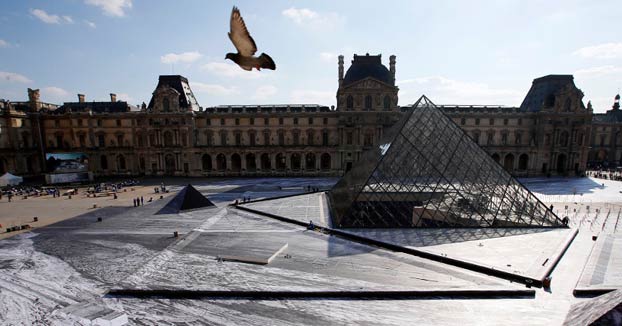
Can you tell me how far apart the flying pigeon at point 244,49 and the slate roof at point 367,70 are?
37742 millimetres

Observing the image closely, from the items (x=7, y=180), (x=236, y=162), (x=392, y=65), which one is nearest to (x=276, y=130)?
(x=236, y=162)

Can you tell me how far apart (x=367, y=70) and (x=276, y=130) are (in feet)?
52.6

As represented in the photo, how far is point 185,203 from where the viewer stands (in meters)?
22.3


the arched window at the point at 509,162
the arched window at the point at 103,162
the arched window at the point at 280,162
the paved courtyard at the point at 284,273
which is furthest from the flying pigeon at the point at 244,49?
the arched window at the point at 509,162

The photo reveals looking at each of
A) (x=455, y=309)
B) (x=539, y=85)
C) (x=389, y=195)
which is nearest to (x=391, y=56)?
(x=539, y=85)

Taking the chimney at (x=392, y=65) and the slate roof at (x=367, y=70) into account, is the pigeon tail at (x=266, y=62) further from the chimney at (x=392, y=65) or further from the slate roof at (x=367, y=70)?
the chimney at (x=392, y=65)

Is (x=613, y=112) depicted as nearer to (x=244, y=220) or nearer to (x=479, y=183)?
(x=479, y=183)

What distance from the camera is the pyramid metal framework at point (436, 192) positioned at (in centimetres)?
1722

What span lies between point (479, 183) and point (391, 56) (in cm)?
2787

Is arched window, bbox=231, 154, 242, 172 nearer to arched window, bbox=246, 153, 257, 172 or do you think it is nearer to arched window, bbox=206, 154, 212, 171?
arched window, bbox=246, 153, 257, 172

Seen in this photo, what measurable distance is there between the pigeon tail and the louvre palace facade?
37.3 meters

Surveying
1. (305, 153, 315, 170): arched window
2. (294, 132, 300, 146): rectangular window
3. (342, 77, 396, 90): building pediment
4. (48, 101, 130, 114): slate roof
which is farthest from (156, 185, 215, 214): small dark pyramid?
(48, 101, 130, 114): slate roof

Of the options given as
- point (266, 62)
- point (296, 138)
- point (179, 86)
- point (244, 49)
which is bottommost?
point (296, 138)

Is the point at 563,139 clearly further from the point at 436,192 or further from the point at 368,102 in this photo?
the point at 436,192
